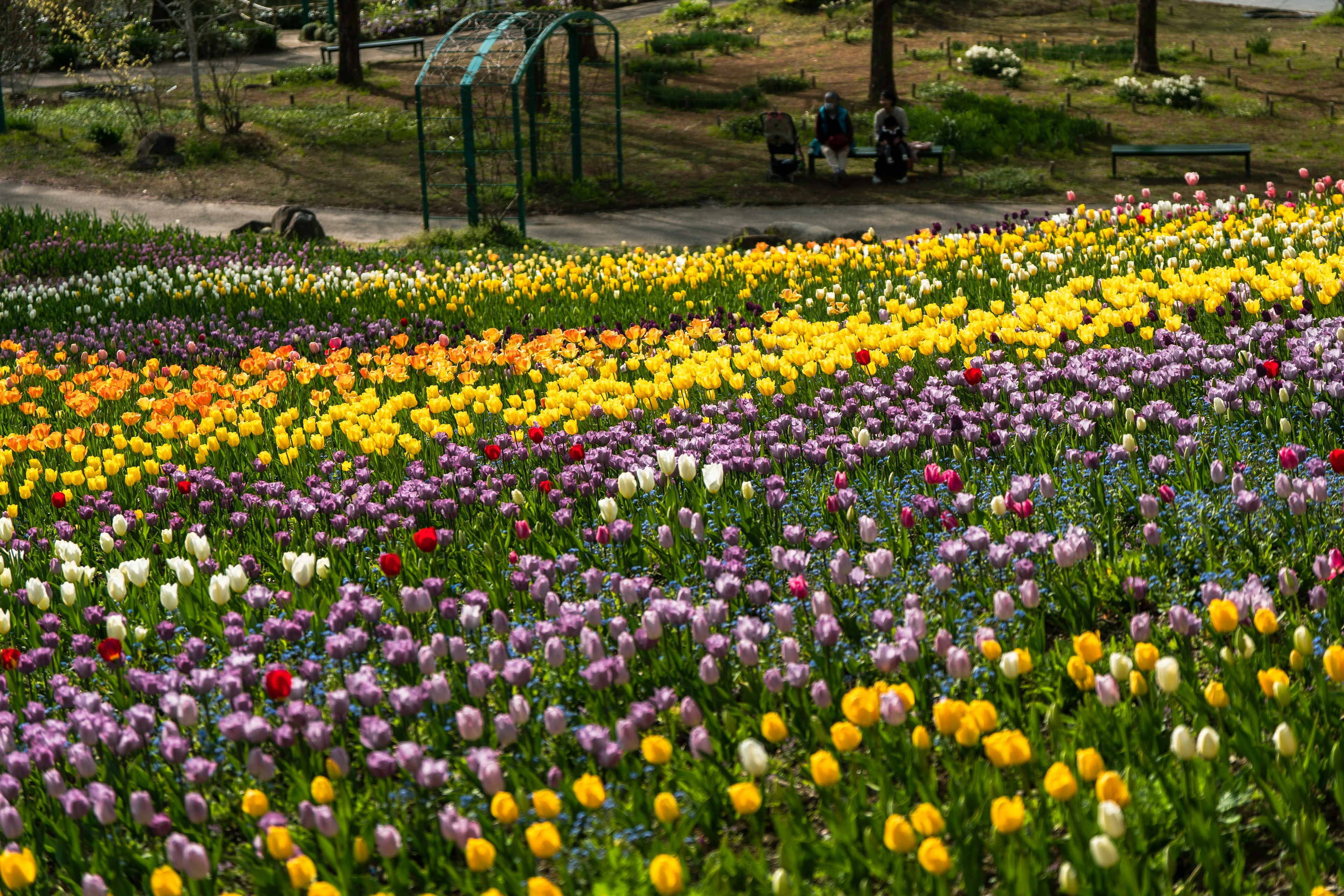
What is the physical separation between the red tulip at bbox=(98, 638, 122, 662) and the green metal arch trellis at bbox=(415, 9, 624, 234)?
1359cm

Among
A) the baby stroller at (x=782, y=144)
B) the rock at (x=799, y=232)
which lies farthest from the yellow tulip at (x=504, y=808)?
the baby stroller at (x=782, y=144)

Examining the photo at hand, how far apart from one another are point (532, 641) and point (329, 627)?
701 mm

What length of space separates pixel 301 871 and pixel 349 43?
95.2 feet

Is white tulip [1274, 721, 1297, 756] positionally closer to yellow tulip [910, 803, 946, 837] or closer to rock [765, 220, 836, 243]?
yellow tulip [910, 803, 946, 837]

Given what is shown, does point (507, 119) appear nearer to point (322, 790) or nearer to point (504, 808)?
point (322, 790)

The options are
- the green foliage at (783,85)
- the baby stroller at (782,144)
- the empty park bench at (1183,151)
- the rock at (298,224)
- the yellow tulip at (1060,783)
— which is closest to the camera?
the yellow tulip at (1060,783)

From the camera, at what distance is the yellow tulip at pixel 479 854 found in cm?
224

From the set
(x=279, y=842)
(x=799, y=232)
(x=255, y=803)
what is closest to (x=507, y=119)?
(x=799, y=232)

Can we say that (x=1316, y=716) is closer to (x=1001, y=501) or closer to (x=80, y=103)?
(x=1001, y=501)

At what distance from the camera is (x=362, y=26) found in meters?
40.4

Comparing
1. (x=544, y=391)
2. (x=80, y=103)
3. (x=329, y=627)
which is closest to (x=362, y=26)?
(x=80, y=103)

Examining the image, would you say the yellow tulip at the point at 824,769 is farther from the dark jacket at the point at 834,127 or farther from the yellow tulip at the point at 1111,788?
the dark jacket at the point at 834,127

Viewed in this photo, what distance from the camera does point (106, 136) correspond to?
24.5m

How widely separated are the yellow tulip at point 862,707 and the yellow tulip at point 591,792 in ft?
1.76
